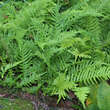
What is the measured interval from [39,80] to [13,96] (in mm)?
390

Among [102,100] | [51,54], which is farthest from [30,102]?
[102,100]

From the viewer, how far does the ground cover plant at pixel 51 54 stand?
2432mm

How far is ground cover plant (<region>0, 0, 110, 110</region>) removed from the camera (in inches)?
95.7

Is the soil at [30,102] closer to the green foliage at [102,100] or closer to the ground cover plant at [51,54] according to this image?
the ground cover plant at [51,54]

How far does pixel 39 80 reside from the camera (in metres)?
2.54

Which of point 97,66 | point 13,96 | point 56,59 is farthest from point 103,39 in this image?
point 13,96

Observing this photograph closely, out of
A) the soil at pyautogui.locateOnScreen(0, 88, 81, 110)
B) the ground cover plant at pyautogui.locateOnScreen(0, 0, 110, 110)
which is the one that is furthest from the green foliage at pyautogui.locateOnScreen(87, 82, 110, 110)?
the soil at pyautogui.locateOnScreen(0, 88, 81, 110)

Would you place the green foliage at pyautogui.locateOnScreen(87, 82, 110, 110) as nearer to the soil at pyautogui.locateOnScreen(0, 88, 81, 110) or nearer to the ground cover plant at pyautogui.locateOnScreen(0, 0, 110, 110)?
the ground cover plant at pyautogui.locateOnScreen(0, 0, 110, 110)

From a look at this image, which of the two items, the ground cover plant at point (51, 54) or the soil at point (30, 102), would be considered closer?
the soil at point (30, 102)

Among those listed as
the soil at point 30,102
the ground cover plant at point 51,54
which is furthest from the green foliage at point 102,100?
the soil at point 30,102

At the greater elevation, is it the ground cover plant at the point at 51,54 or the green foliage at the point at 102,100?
the ground cover plant at the point at 51,54

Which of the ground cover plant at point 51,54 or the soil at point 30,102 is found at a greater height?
the ground cover plant at point 51,54

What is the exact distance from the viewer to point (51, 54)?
247 cm

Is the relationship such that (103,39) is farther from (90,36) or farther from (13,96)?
(13,96)
